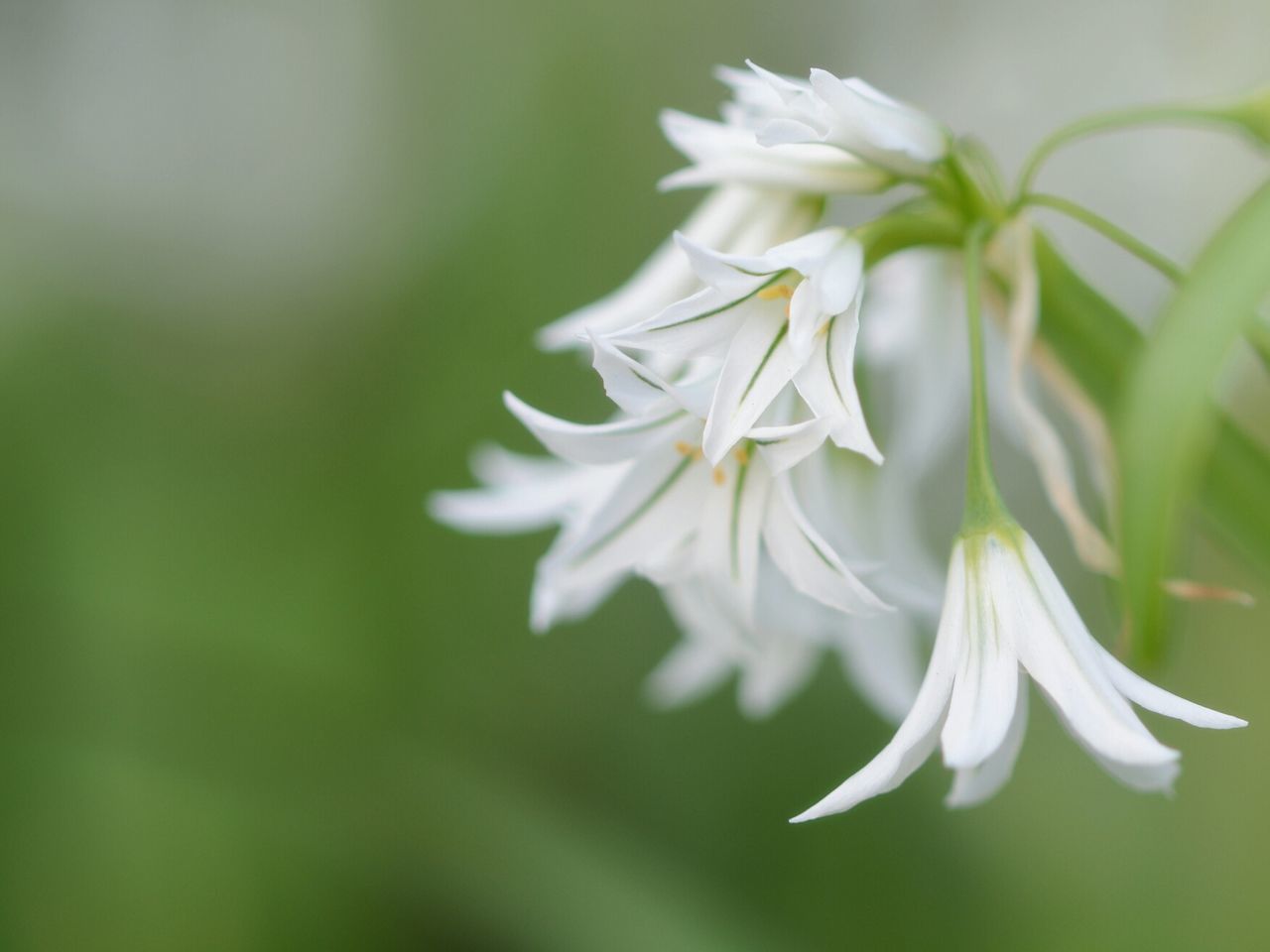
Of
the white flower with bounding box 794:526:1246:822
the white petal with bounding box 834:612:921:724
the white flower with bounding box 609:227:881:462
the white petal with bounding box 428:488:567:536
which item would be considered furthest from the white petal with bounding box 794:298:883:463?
the white petal with bounding box 834:612:921:724

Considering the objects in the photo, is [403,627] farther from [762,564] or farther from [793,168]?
[793,168]

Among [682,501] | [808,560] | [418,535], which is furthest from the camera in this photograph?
[418,535]

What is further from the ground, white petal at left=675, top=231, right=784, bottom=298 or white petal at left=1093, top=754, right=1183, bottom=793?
white petal at left=675, top=231, right=784, bottom=298

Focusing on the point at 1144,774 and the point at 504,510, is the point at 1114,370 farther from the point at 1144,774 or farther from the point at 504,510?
the point at 504,510

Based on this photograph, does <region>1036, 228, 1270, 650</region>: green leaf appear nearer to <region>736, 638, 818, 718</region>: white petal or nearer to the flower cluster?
the flower cluster

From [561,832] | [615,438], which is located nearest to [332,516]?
[561,832]

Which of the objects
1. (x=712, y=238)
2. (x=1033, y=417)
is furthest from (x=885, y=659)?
(x=712, y=238)

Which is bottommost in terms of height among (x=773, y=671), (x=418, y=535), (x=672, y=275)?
(x=418, y=535)
